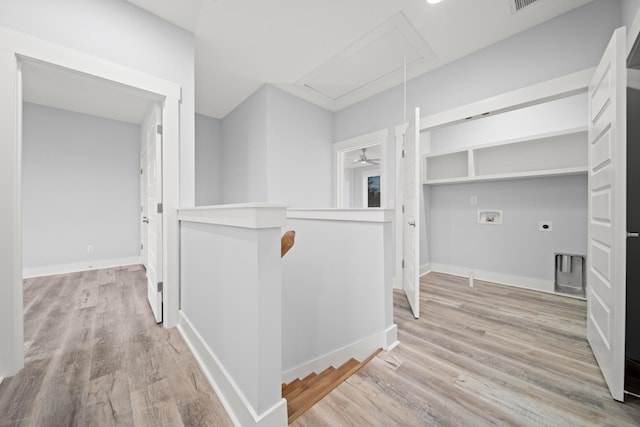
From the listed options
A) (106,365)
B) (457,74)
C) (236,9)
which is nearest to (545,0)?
(457,74)

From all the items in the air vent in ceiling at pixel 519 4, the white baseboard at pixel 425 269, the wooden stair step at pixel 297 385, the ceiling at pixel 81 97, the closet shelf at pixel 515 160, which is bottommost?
the wooden stair step at pixel 297 385

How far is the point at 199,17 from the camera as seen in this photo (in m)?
2.02

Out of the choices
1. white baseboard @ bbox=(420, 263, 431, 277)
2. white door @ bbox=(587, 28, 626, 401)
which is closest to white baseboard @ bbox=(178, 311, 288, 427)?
white door @ bbox=(587, 28, 626, 401)

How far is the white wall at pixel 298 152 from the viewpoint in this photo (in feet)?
10.5

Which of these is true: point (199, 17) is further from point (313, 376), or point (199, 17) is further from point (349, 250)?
point (313, 376)

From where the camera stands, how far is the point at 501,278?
305 centimetres

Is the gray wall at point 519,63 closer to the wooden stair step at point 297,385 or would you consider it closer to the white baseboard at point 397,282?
the white baseboard at point 397,282

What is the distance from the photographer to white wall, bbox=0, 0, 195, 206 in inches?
58.9

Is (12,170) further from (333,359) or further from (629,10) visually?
(629,10)

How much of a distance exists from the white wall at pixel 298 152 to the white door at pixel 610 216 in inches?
111

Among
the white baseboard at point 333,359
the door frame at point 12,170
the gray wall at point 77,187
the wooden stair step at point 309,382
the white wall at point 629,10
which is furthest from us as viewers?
the gray wall at point 77,187

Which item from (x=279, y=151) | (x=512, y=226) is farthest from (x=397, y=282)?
(x=279, y=151)

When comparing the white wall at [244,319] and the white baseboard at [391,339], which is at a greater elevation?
the white wall at [244,319]

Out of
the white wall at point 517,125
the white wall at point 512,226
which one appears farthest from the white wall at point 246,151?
the white wall at point 512,226
